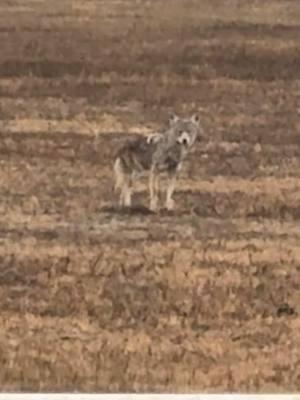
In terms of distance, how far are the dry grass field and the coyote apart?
0.62 feet

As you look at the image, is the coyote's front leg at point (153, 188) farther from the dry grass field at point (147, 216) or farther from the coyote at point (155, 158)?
the dry grass field at point (147, 216)

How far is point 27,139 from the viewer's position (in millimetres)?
14008

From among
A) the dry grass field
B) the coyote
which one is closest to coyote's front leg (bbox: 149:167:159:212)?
the coyote

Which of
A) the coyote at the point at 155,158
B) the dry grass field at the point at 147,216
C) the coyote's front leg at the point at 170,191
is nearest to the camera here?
the dry grass field at the point at 147,216

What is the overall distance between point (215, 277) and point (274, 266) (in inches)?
19.5

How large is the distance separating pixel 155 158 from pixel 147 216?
382 millimetres

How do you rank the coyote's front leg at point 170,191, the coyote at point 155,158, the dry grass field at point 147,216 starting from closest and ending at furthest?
the dry grass field at point 147,216
the coyote at point 155,158
the coyote's front leg at point 170,191

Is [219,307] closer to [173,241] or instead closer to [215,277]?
[215,277]

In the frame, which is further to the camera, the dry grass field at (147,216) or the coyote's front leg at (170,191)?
the coyote's front leg at (170,191)

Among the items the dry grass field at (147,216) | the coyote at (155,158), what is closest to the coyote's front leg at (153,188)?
the coyote at (155,158)

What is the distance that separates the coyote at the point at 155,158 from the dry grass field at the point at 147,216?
19cm

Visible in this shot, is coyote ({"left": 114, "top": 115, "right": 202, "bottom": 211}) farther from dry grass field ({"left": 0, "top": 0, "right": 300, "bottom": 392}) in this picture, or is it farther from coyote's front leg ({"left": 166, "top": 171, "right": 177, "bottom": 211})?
dry grass field ({"left": 0, "top": 0, "right": 300, "bottom": 392})

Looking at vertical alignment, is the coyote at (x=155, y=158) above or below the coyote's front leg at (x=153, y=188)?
above

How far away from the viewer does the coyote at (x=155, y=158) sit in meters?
10.9
